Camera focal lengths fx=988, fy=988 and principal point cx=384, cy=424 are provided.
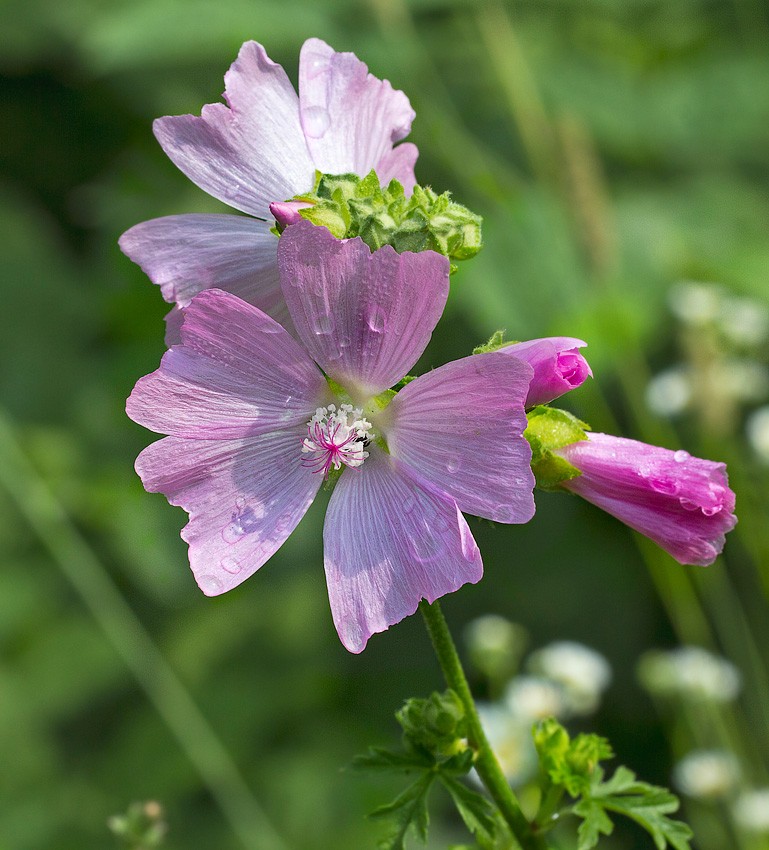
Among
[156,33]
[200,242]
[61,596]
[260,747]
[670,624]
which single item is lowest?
[670,624]

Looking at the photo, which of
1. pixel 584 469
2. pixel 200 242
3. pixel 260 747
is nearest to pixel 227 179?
pixel 200 242

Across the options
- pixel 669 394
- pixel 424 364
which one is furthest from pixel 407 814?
pixel 424 364

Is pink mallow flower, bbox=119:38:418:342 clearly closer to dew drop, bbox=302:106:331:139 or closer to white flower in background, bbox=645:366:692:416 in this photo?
dew drop, bbox=302:106:331:139

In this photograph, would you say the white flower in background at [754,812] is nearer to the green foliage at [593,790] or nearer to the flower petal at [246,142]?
the green foliage at [593,790]

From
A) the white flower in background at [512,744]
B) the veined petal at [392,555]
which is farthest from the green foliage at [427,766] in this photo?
the white flower in background at [512,744]

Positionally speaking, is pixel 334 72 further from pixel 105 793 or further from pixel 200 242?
pixel 105 793

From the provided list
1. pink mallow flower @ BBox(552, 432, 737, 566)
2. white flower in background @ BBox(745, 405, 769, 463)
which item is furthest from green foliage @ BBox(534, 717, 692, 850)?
white flower in background @ BBox(745, 405, 769, 463)

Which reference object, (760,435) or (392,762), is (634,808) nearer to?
(392,762)
